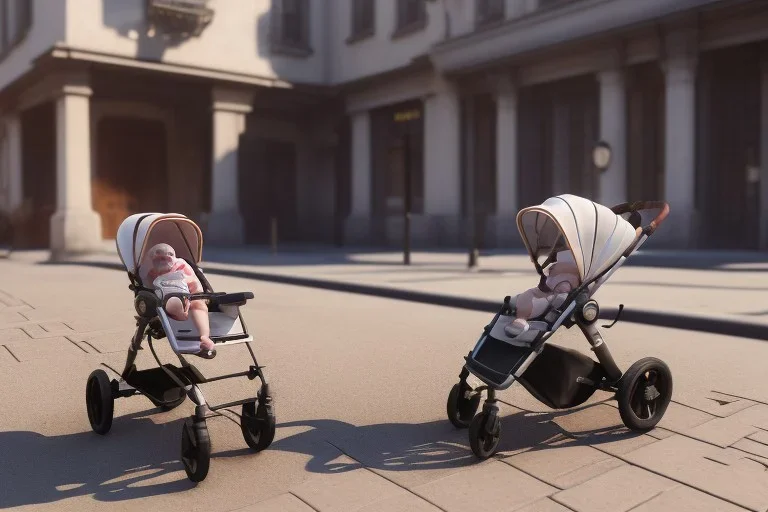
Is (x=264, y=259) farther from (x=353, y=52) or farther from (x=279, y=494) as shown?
(x=279, y=494)

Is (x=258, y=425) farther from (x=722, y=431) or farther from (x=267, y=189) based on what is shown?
(x=267, y=189)

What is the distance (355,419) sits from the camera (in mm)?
4055

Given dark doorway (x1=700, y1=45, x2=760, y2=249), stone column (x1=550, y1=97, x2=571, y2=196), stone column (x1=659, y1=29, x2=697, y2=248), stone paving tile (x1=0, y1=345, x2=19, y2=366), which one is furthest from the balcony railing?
stone paving tile (x1=0, y1=345, x2=19, y2=366)

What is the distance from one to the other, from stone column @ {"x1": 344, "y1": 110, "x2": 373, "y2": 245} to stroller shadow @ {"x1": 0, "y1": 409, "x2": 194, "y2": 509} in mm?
19727

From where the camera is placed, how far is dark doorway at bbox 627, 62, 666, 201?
55.1 feet

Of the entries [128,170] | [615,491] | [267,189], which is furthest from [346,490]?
[267,189]

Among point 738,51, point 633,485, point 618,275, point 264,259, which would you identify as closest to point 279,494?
point 633,485

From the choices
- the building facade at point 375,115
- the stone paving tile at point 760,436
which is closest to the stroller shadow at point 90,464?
the stone paving tile at point 760,436

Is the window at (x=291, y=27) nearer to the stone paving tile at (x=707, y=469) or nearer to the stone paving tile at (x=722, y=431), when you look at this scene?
the stone paving tile at (x=722, y=431)

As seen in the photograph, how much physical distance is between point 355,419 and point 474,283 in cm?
687

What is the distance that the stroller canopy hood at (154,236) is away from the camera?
3.81 metres

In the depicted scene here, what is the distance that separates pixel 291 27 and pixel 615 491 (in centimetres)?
2266

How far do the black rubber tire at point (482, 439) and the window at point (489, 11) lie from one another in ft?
57.7

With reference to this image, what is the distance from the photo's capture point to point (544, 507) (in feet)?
9.30
